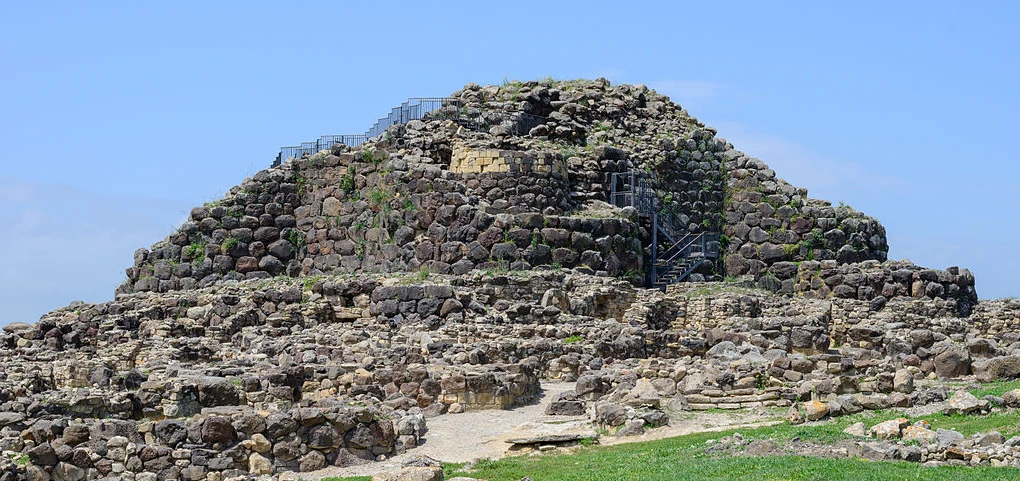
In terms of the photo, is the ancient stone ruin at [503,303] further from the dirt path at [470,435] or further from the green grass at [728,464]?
the green grass at [728,464]

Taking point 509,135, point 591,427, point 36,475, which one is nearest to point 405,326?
point 509,135

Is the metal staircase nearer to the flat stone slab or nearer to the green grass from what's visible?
the flat stone slab

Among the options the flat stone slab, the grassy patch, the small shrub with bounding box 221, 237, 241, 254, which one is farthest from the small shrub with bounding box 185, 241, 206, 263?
the grassy patch

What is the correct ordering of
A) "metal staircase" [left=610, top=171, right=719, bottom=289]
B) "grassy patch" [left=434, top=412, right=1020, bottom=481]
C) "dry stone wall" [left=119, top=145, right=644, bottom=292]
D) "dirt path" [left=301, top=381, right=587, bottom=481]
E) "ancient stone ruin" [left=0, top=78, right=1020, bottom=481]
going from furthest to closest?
1. "metal staircase" [left=610, top=171, right=719, bottom=289]
2. "dry stone wall" [left=119, top=145, right=644, bottom=292]
3. "ancient stone ruin" [left=0, top=78, right=1020, bottom=481]
4. "dirt path" [left=301, top=381, right=587, bottom=481]
5. "grassy patch" [left=434, top=412, right=1020, bottom=481]

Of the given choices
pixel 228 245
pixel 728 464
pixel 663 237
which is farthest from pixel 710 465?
pixel 228 245

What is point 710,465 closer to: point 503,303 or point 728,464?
point 728,464

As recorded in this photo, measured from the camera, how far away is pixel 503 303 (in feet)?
151

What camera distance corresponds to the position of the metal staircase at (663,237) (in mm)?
51844

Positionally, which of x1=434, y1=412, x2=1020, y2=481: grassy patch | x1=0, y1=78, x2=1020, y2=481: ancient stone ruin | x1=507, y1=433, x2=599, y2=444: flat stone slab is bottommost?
x1=434, y1=412, x2=1020, y2=481: grassy patch

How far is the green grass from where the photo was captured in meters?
24.2

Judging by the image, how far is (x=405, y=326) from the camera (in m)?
45.1

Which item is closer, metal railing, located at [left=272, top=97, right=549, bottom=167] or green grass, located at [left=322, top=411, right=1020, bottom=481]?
green grass, located at [left=322, top=411, right=1020, bottom=481]

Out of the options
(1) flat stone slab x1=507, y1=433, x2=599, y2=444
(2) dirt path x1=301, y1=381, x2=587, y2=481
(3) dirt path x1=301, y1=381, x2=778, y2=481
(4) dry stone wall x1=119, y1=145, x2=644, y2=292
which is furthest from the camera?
(4) dry stone wall x1=119, y1=145, x2=644, y2=292

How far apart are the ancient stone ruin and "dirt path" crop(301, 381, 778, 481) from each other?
412 millimetres
